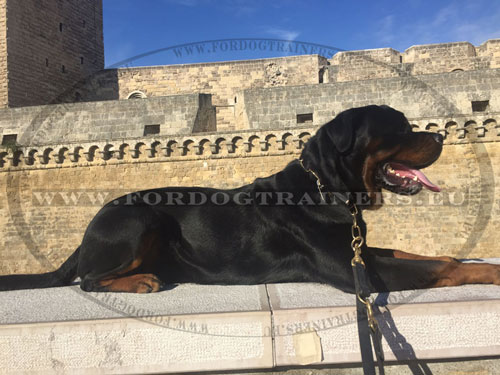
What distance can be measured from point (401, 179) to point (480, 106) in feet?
34.2

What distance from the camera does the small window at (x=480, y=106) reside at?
1073 cm

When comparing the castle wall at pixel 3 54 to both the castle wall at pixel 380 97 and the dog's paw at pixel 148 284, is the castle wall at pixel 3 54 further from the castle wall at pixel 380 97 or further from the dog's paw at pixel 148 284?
the dog's paw at pixel 148 284

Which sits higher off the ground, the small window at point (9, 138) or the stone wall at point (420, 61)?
the stone wall at point (420, 61)

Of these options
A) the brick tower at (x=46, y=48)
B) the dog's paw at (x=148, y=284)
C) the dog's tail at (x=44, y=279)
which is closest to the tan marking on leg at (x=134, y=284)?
the dog's paw at (x=148, y=284)

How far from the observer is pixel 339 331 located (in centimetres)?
162

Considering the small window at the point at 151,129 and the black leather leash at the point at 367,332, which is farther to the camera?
the small window at the point at 151,129

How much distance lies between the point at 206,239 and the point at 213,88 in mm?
15851

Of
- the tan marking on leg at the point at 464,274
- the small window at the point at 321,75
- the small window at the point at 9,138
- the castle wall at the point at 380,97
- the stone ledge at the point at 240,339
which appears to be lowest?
the stone ledge at the point at 240,339

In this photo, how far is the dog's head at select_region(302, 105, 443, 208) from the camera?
218 centimetres

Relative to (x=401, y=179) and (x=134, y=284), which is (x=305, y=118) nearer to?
(x=401, y=179)

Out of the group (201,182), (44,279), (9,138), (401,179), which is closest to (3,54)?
(9,138)

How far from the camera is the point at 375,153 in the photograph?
2184 millimetres

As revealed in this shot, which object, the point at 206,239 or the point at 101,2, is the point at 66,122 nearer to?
the point at 206,239

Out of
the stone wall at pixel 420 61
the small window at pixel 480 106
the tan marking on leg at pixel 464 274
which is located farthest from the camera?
the stone wall at pixel 420 61
